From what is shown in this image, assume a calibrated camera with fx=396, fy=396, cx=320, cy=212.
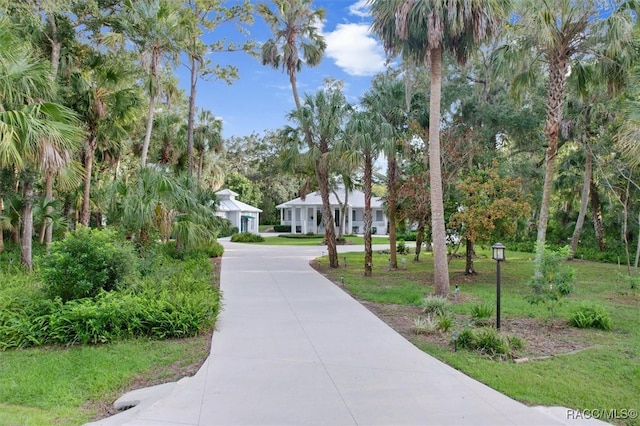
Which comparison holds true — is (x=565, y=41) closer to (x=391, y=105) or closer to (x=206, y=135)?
(x=391, y=105)

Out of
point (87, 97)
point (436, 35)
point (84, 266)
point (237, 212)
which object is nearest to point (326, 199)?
point (436, 35)

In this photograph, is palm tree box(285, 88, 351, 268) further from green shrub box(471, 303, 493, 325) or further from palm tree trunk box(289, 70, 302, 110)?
green shrub box(471, 303, 493, 325)

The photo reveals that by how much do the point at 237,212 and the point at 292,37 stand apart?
2483 cm

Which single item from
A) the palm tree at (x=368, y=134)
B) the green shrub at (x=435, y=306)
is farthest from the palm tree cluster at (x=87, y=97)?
the green shrub at (x=435, y=306)

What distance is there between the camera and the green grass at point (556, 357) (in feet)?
14.0

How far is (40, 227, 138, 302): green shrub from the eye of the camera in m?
6.70

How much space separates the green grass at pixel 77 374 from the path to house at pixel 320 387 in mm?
335

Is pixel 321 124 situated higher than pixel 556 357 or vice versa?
pixel 321 124

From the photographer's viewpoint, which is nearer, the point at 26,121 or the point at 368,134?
the point at 26,121

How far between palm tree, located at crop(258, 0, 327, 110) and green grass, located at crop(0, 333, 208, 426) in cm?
1168

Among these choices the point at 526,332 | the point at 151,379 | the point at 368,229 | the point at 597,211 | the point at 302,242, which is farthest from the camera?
the point at 302,242

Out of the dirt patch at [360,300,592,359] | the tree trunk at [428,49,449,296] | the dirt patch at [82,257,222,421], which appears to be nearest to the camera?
the dirt patch at [82,257,222,421]

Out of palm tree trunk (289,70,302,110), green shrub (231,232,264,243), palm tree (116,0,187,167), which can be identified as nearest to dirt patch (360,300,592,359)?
palm tree (116,0,187,167)

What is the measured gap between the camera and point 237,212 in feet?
125
